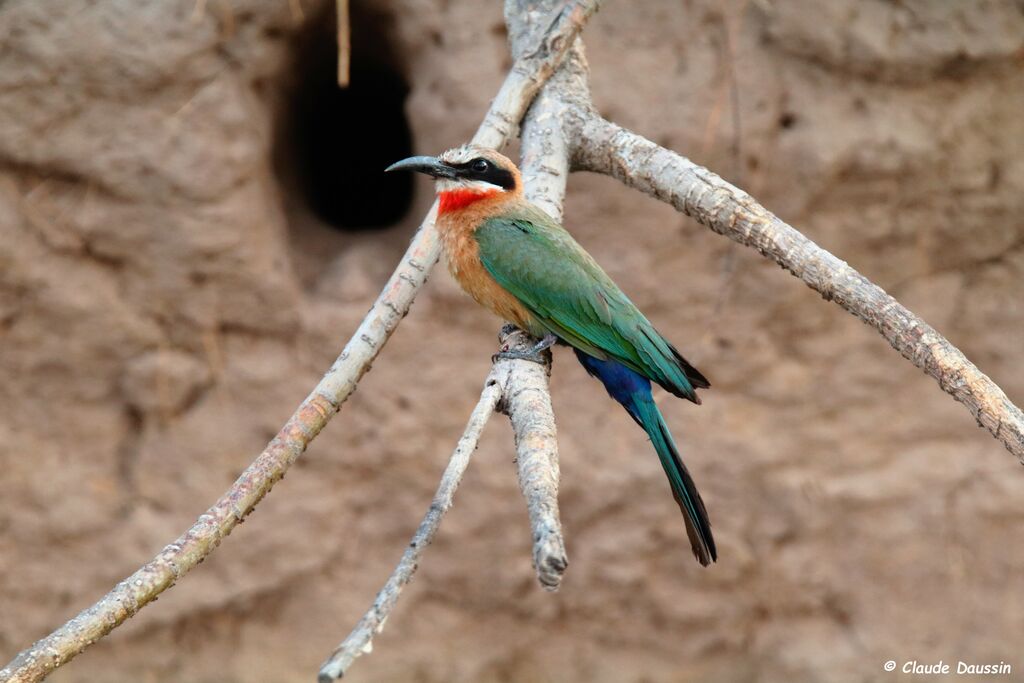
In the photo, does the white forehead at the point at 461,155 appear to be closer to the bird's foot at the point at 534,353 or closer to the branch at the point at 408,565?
the bird's foot at the point at 534,353

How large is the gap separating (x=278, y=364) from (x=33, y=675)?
90.6 inches

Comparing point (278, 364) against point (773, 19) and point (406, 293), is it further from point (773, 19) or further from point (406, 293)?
point (773, 19)

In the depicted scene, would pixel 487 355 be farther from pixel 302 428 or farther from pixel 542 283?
pixel 302 428

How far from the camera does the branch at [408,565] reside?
48.0 inches

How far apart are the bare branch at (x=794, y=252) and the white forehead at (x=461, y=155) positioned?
0.84 ft

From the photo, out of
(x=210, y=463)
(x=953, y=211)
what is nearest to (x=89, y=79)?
(x=210, y=463)

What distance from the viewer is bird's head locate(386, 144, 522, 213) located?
262 centimetres

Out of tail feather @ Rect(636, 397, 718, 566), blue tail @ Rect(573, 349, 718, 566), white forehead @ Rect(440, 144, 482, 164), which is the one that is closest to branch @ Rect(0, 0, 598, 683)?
white forehead @ Rect(440, 144, 482, 164)

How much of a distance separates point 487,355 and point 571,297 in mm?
1282

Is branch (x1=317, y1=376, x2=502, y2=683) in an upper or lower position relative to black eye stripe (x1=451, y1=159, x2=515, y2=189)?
lower

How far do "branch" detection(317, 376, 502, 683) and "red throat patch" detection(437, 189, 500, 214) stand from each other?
0.91 m

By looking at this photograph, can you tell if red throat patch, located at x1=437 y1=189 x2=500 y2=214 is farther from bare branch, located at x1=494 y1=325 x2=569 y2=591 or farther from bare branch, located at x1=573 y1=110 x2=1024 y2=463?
bare branch, located at x1=494 y1=325 x2=569 y2=591

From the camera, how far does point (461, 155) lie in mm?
2600

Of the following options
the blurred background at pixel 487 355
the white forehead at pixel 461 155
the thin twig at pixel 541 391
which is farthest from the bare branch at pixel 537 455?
the blurred background at pixel 487 355
